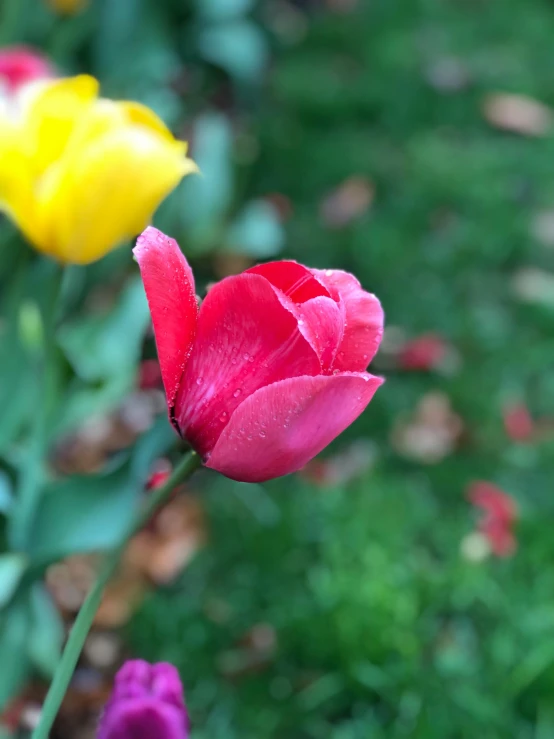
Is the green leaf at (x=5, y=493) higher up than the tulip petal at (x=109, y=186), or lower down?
lower down

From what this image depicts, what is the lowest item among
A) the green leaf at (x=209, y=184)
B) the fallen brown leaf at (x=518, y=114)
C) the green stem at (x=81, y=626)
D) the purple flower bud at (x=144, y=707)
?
the fallen brown leaf at (x=518, y=114)

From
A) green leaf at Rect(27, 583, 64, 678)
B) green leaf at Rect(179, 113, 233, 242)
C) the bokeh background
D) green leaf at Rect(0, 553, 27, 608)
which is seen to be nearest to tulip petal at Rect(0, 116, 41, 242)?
the bokeh background

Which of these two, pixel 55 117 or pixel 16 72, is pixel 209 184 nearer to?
pixel 16 72

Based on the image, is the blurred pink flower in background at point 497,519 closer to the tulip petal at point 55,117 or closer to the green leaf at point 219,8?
the tulip petal at point 55,117

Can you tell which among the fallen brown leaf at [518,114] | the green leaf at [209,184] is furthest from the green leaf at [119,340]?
the fallen brown leaf at [518,114]

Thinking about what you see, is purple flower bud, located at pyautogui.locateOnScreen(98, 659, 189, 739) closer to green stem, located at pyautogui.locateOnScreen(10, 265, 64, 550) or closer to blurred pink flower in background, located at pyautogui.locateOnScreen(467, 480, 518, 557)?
green stem, located at pyautogui.locateOnScreen(10, 265, 64, 550)

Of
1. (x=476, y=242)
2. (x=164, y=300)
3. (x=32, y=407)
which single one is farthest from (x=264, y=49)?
(x=164, y=300)

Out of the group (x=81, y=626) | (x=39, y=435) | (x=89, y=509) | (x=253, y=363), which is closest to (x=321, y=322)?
(x=253, y=363)
